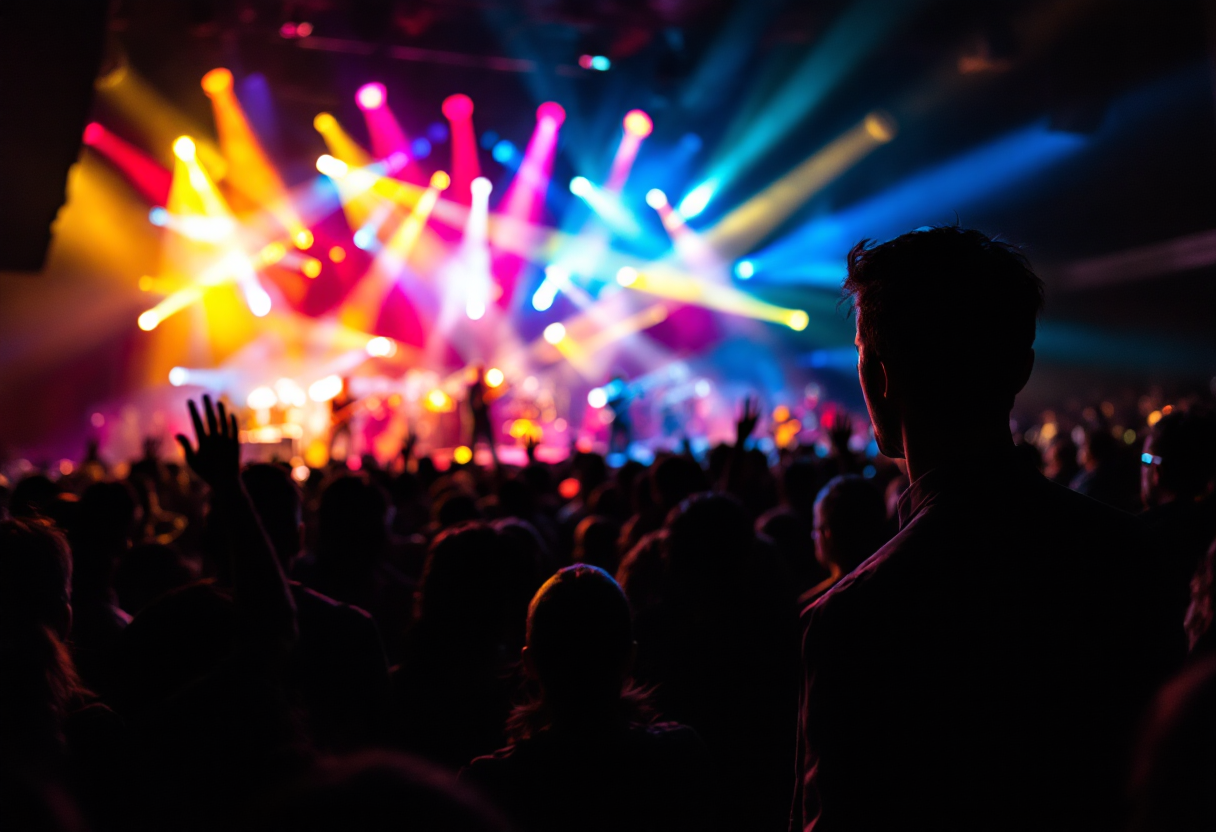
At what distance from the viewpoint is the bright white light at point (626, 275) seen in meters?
18.7

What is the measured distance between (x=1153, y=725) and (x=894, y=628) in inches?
16.7

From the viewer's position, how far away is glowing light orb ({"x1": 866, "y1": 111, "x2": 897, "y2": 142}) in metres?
13.3

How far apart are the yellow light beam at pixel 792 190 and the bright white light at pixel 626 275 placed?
1918 mm

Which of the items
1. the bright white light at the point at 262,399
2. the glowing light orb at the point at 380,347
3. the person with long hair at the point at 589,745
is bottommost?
the person with long hair at the point at 589,745

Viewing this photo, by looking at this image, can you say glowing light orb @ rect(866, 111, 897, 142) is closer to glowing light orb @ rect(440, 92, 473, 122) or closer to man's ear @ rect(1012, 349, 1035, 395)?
glowing light orb @ rect(440, 92, 473, 122)

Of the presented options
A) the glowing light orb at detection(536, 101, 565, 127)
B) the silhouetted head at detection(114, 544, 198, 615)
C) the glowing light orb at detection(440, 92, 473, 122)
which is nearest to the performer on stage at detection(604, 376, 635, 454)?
the glowing light orb at detection(536, 101, 565, 127)

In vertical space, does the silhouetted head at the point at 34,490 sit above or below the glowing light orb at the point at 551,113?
below

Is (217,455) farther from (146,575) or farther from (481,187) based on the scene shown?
(481,187)

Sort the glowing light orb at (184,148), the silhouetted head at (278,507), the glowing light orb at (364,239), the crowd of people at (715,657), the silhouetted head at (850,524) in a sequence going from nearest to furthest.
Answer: the crowd of people at (715,657), the silhouetted head at (278,507), the silhouetted head at (850,524), the glowing light orb at (184,148), the glowing light orb at (364,239)

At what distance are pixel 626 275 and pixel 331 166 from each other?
6517 millimetres

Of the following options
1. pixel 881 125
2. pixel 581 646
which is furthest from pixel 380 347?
pixel 581 646

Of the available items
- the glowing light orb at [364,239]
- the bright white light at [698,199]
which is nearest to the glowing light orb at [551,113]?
the bright white light at [698,199]

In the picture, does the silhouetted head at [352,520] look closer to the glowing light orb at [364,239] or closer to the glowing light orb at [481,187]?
the glowing light orb at [481,187]

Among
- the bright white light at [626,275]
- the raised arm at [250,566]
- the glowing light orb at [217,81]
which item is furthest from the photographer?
the bright white light at [626,275]
